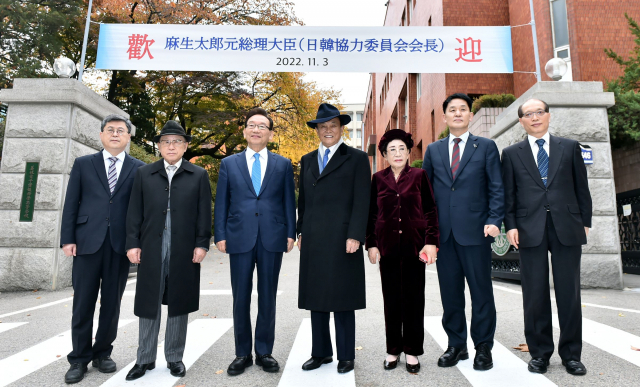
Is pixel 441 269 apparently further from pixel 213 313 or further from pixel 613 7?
pixel 613 7

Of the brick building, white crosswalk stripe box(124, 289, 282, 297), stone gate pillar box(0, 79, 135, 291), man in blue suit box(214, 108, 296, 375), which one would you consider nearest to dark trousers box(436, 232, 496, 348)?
man in blue suit box(214, 108, 296, 375)

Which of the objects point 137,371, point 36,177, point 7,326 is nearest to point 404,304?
point 137,371

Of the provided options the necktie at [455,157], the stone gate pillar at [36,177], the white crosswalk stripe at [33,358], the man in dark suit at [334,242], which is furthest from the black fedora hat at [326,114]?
the stone gate pillar at [36,177]

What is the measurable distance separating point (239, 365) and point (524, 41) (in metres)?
17.9

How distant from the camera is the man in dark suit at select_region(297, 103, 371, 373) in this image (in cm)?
353

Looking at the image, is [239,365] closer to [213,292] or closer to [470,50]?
[213,292]

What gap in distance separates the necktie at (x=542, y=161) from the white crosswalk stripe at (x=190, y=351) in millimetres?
3585

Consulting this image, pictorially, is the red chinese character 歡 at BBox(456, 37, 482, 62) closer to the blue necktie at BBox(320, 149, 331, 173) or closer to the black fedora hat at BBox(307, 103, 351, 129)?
the black fedora hat at BBox(307, 103, 351, 129)

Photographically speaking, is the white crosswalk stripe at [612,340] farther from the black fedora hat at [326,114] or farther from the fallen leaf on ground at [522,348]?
the black fedora hat at [326,114]

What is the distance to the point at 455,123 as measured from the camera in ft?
12.8

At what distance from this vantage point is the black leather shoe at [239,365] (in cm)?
345

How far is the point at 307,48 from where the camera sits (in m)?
8.72

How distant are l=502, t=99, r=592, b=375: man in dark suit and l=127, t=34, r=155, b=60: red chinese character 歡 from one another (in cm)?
766

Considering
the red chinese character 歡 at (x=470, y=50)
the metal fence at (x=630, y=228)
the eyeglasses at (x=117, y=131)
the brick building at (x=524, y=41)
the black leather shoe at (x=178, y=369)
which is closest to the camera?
the black leather shoe at (x=178, y=369)
